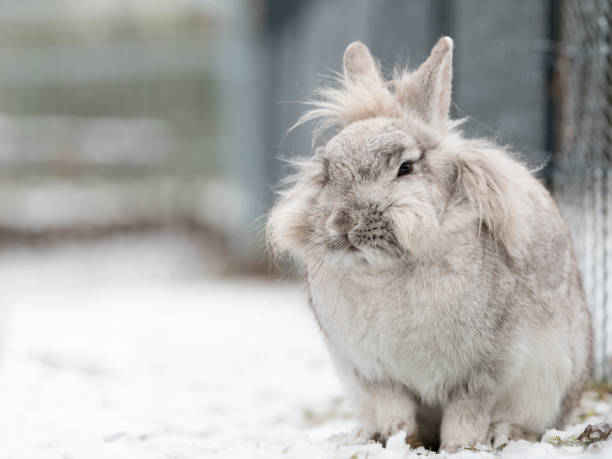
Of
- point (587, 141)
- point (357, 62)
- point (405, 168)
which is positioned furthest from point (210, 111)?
point (405, 168)

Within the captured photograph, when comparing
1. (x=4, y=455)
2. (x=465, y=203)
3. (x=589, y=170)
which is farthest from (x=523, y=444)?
(x=4, y=455)

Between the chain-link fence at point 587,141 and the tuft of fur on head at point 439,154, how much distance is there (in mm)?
836

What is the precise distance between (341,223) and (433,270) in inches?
12.1

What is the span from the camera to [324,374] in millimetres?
4348

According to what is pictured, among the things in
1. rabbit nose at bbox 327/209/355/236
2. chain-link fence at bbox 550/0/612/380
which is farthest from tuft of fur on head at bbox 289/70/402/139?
chain-link fence at bbox 550/0/612/380

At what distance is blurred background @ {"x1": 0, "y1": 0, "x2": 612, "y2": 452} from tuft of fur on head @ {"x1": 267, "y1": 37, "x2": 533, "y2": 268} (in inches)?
35.9

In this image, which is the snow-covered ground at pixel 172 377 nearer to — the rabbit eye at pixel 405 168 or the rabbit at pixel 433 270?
the rabbit at pixel 433 270

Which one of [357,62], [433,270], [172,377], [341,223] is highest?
[357,62]

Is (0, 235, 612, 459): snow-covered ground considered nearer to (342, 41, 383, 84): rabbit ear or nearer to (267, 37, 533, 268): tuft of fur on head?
(267, 37, 533, 268): tuft of fur on head

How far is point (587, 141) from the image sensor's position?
3.47 m

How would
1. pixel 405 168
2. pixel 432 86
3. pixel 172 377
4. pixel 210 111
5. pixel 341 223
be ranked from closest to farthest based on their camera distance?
pixel 341 223
pixel 405 168
pixel 432 86
pixel 172 377
pixel 210 111

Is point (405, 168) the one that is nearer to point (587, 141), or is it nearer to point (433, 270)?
point (433, 270)

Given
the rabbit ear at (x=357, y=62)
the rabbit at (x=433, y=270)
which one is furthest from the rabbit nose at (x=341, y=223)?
the rabbit ear at (x=357, y=62)

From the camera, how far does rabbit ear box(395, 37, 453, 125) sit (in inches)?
98.3
